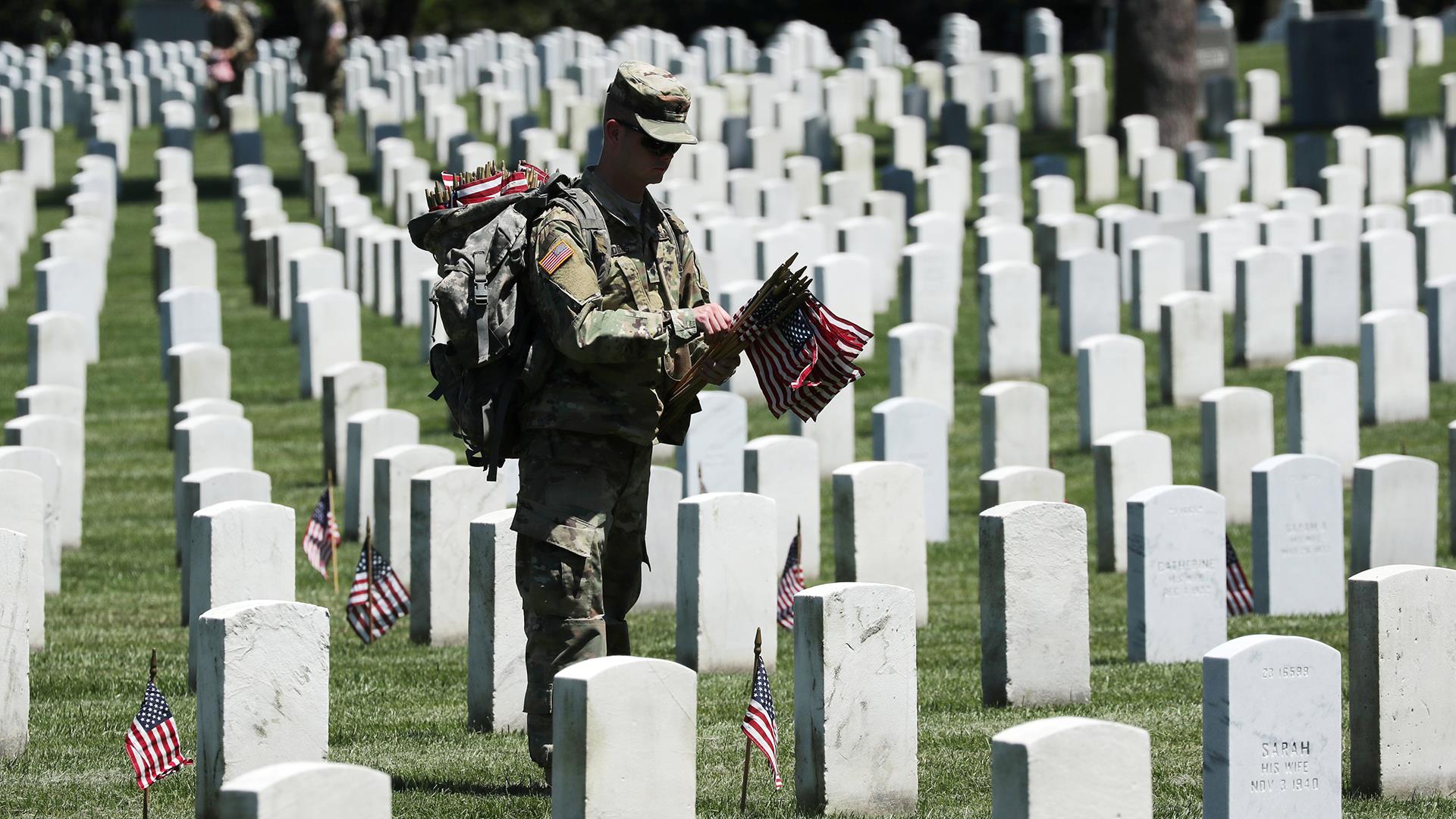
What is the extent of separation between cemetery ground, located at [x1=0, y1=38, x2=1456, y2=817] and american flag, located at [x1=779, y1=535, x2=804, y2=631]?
0.08 metres

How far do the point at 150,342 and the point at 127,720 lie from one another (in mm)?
9603

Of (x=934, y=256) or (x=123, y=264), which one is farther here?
(x=123, y=264)

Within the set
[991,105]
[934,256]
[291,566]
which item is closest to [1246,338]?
[934,256]

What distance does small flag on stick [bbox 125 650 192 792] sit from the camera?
18.8ft

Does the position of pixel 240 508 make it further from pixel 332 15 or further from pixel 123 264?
pixel 332 15

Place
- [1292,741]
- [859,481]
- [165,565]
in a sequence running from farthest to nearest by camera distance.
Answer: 1. [165,565]
2. [859,481]
3. [1292,741]

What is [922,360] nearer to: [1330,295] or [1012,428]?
[1012,428]

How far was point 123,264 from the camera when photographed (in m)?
20.0

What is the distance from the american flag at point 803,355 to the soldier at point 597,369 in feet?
0.40

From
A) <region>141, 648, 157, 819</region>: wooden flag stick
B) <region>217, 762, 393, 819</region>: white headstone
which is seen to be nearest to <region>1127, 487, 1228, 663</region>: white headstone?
<region>141, 648, 157, 819</region>: wooden flag stick

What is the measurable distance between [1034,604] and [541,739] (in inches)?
78.6

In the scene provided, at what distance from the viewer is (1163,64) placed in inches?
965

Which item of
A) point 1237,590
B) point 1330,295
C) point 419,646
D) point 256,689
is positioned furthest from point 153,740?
point 1330,295

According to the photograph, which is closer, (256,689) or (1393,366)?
(256,689)
